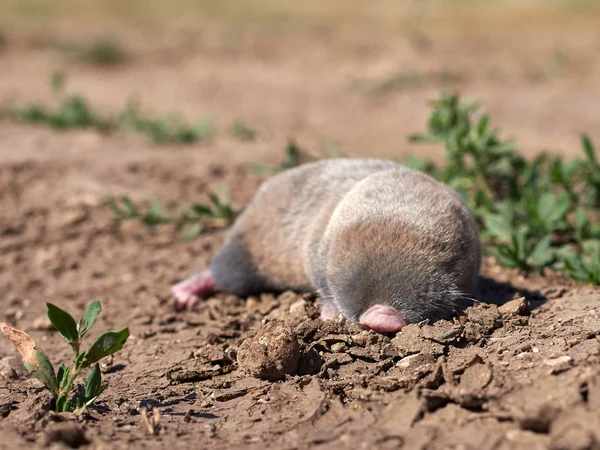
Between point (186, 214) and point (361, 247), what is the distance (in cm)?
214

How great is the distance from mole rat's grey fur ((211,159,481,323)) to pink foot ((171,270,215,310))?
3.5 inches

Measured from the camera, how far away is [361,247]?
302cm

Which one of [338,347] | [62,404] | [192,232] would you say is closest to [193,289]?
[192,232]

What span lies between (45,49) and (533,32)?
8.75m

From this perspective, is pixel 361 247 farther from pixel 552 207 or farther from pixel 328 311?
pixel 552 207

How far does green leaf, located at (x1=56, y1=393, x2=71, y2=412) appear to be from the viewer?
2.47m

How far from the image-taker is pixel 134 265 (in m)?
4.61

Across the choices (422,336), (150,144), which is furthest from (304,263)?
(150,144)

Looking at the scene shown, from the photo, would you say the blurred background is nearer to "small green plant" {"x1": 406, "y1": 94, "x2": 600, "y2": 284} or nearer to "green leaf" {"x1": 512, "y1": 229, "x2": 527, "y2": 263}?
"small green plant" {"x1": 406, "y1": 94, "x2": 600, "y2": 284}

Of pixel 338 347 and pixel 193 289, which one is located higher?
pixel 338 347

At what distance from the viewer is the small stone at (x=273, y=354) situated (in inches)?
108

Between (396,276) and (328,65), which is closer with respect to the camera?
(396,276)

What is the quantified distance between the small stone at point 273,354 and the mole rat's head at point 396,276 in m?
0.30

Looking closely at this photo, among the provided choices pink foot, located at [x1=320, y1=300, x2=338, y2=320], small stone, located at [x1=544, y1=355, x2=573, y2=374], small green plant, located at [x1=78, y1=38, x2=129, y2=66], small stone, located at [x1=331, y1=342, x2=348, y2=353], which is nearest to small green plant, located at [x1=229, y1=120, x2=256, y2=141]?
pink foot, located at [x1=320, y1=300, x2=338, y2=320]
